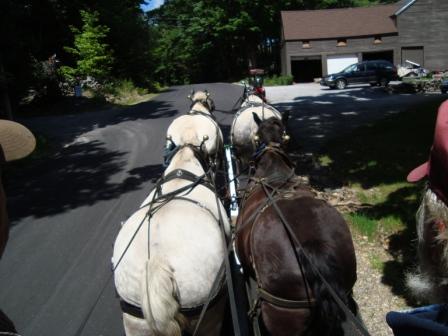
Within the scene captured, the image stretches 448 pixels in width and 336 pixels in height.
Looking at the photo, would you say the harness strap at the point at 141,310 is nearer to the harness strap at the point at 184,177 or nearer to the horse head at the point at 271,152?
the harness strap at the point at 184,177

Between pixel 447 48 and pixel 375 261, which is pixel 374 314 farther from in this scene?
pixel 447 48

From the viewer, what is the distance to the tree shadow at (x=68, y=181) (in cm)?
942

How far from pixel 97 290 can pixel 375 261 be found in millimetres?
3969

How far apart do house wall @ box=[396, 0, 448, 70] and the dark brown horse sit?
43.6m

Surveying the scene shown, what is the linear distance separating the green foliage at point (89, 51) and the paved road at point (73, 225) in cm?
1316

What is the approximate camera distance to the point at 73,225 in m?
8.20

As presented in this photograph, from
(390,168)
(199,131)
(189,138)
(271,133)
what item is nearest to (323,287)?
(271,133)

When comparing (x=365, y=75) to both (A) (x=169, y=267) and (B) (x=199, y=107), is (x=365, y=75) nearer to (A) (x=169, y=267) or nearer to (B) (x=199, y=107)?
(B) (x=199, y=107)

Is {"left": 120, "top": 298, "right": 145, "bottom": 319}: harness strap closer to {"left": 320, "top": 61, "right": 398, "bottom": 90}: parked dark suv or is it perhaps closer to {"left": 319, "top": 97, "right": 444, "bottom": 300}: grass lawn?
{"left": 319, "top": 97, "right": 444, "bottom": 300}: grass lawn

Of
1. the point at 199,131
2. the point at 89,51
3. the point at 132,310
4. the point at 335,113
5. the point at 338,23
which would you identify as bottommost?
the point at 335,113

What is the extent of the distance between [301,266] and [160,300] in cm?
106

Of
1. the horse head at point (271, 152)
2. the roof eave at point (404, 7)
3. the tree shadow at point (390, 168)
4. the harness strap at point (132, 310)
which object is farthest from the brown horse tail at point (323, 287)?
the roof eave at point (404, 7)

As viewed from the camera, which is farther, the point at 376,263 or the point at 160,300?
the point at 376,263

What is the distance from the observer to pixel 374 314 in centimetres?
498
